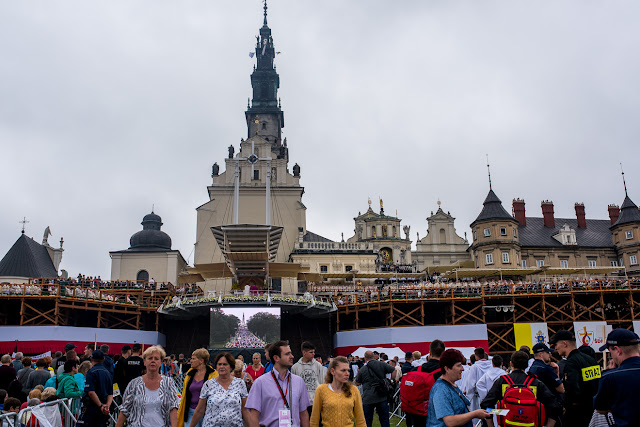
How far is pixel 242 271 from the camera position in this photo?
1838 inches

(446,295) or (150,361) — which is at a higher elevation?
(446,295)

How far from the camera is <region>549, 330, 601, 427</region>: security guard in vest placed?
724 centimetres

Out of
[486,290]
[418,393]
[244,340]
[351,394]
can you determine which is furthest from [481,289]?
[351,394]

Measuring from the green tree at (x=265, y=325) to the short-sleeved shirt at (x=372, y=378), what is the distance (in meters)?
27.2

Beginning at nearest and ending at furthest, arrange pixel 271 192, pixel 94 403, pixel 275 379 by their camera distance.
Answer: pixel 275 379 < pixel 94 403 < pixel 271 192

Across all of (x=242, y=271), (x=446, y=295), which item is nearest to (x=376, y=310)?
(x=446, y=295)

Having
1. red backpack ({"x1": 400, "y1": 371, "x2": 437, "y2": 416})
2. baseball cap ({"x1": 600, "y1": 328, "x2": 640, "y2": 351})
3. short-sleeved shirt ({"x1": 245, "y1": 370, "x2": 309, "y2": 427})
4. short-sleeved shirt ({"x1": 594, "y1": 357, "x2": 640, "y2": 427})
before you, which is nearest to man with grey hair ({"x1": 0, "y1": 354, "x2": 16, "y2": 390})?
short-sleeved shirt ({"x1": 245, "y1": 370, "x2": 309, "y2": 427})

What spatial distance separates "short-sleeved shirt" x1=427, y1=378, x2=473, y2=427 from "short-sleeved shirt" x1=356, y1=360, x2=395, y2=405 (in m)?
4.37

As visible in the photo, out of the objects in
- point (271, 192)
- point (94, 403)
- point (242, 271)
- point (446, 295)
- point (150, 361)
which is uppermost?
point (271, 192)

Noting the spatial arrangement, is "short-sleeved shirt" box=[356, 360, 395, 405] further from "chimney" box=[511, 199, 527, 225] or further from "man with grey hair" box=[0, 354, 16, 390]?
"chimney" box=[511, 199, 527, 225]

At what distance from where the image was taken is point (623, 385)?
5.27 m

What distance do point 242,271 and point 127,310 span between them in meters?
10.1

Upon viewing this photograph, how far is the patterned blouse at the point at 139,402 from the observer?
7102mm

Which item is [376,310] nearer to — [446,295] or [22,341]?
[446,295]
